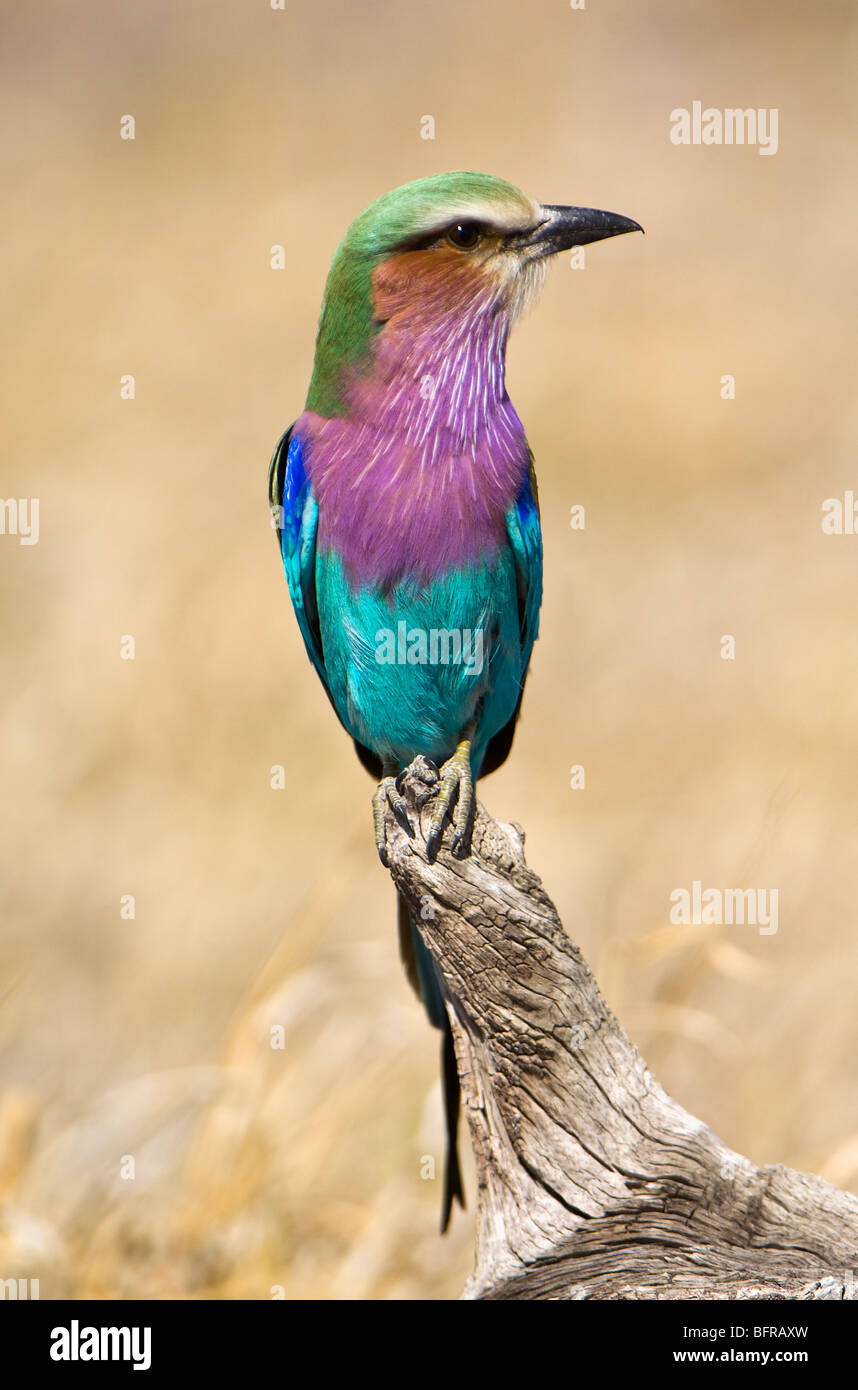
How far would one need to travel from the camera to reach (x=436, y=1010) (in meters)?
4.28

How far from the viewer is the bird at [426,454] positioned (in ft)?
12.5

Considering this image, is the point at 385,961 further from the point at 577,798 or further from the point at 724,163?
the point at 724,163

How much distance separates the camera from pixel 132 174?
33.4 ft

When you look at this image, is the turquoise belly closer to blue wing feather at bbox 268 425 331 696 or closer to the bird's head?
blue wing feather at bbox 268 425 331 696

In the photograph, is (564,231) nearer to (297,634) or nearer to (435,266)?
(435,266)

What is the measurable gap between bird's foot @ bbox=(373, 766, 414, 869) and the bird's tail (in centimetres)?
50

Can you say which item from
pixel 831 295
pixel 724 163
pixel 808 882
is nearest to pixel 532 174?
pixel 724 163

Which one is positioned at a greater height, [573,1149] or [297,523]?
[297,523]

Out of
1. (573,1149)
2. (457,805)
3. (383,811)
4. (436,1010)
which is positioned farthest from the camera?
(436,1010)

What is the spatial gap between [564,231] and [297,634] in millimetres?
4703

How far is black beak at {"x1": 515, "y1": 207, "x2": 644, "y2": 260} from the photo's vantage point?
154 inches

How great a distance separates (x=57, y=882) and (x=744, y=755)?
4084 mm

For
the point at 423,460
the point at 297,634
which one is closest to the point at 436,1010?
the point at 423,460

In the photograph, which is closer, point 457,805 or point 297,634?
point 457,805
